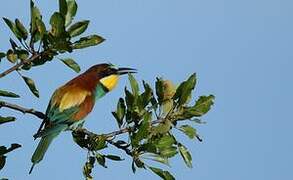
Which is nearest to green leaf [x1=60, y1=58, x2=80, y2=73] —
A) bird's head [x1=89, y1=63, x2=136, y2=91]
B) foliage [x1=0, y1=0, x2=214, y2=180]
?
foliage [x1=0, y1=0, x2=214, y2=180]

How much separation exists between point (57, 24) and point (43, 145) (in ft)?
3.12

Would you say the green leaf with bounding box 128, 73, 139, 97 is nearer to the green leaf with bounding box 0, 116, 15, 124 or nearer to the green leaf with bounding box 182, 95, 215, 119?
the green leaf with bounding box 182, 95, 215, 119

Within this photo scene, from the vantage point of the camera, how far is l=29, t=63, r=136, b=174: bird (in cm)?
291

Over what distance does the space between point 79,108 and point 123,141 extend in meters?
1.09

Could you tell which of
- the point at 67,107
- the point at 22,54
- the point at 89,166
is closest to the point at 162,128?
the point at 89,166

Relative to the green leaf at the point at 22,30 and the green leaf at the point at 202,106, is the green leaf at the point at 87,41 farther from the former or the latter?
the green leaf at the point at 202,106

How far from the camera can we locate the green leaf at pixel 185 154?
95.6 inches

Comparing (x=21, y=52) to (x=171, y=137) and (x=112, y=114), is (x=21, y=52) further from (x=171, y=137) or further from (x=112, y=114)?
(x=171, y=137)

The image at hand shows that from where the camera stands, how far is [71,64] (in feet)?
7.72

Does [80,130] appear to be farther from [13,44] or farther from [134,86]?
[13,44]

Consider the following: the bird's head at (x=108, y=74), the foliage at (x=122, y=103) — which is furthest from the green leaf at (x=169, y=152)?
the bird's head at (x=108, y=74)

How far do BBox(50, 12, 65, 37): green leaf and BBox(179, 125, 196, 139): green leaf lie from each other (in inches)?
29.2

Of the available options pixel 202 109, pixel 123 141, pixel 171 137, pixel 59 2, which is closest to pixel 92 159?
pixel 123 141

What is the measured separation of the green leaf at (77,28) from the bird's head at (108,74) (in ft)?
3.54
